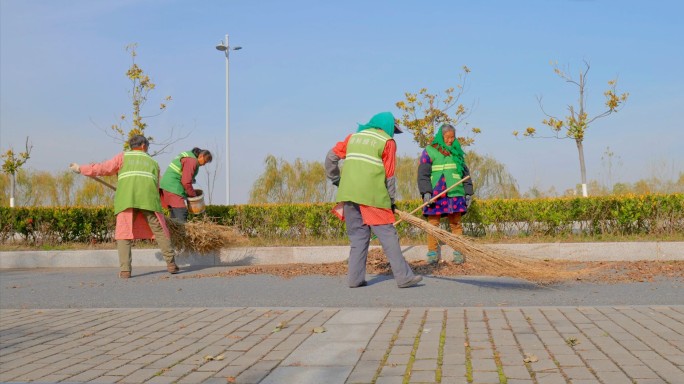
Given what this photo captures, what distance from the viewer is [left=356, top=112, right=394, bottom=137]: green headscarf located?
7461 millimetres

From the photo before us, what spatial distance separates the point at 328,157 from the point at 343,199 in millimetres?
566

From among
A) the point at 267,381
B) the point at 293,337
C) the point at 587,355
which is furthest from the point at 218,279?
the point at 587,355

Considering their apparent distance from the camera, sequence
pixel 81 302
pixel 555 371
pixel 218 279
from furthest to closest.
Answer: pixel 218 279
pixel 81 302
pixel 555 371

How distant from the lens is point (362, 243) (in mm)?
7348

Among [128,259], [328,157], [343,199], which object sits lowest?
[128,259]

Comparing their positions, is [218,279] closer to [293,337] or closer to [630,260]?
[293,337]

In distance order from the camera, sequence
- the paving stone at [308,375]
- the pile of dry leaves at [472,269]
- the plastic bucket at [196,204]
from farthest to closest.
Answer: the plastic bucket at [196,204] → the pile of dry leaves at [472,269] → the paving stone at [308,375]

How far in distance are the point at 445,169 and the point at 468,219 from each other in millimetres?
2325

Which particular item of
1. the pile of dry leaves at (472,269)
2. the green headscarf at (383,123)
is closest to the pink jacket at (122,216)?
the pile of dry leaves at (472,269)

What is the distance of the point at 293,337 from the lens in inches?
196

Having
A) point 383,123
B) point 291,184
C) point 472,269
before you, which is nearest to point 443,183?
point 472,269

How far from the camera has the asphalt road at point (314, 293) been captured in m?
6.36

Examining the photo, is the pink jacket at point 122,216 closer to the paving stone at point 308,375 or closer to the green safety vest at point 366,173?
the green safety vest at point 366,173

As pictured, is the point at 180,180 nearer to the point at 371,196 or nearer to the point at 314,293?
the point at 314,293
